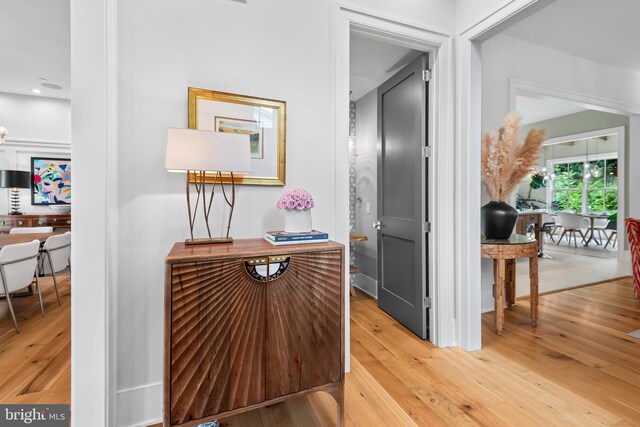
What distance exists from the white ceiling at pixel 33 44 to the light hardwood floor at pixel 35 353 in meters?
2.83

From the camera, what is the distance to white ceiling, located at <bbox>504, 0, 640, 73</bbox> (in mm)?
2627

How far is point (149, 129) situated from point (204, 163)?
476 mm

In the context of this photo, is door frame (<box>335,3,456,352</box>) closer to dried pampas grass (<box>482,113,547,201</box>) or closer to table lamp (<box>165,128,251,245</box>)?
dried pampas grass (<box>482,113,547,201</box>)

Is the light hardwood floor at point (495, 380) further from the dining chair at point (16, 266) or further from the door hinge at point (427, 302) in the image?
the dining chair at point (16, 266)

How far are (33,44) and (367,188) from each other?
158 inches

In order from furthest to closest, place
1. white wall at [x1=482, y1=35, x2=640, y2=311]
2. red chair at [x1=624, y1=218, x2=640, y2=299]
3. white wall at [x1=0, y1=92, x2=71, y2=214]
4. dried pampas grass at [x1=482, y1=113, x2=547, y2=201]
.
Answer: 1. white wall at [x1=0, y1=92, x2=71, y2=214]
2. red chair at [x1=624, y1=218, x2=640, y2=299]
3. white wall at [x1=482, y1=35, x2=640, y2=311]
4. dried pampas grass at [x1=482, y1=113, x2=547, y2=201]

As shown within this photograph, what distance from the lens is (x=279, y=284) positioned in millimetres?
1325

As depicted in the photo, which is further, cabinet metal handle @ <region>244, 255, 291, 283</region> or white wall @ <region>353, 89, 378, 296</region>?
white wall @ <region>353, 89, 378, 296</region>

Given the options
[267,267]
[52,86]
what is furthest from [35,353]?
[52,86]

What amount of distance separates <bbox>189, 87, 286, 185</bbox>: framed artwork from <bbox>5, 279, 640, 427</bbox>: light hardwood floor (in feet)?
4.48

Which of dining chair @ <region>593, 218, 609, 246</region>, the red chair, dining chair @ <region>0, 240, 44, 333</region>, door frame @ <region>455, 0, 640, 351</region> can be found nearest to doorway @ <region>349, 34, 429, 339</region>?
door frame @ <region>455, 0, 640, 351</region>

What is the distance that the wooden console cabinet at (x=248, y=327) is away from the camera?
3.86ft

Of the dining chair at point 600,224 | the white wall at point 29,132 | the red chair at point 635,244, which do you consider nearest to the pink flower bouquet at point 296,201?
the red chair at point 635,244

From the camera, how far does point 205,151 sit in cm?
134
